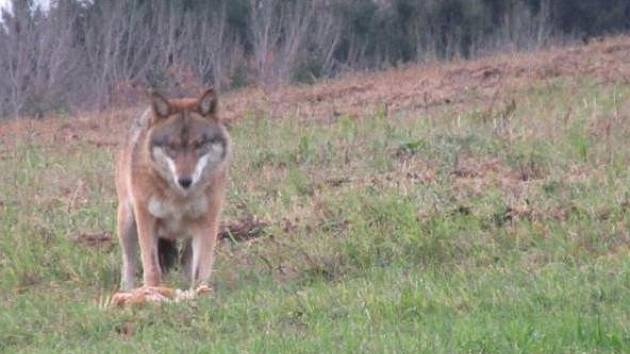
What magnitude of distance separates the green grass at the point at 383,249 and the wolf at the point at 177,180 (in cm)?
37

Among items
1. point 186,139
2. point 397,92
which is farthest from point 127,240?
point 397,92

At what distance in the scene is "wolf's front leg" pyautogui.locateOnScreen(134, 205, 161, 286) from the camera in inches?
387

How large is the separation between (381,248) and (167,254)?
1870 mm

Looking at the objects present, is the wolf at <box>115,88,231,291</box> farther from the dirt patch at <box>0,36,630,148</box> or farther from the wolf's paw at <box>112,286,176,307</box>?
the dirt patch at <box>0,36,630,148</box>

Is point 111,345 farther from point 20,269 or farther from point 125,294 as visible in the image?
point 20,269

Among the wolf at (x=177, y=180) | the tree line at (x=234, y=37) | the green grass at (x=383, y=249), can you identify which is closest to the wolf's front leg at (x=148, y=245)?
the wolf at (x=177, y=180)

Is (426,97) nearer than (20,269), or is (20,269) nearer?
(20,269)

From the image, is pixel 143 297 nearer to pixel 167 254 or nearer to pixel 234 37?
pixel 167 254

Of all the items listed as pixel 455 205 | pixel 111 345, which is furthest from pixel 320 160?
pixel 111 345

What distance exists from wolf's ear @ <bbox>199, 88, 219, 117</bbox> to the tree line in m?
27.0

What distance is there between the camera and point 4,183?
15.6 m

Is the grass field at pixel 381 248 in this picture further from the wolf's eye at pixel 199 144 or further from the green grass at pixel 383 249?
the wolf's eye at pixel 199 144

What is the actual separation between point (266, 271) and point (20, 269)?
2255 mm

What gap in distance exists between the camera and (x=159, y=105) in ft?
32.9
